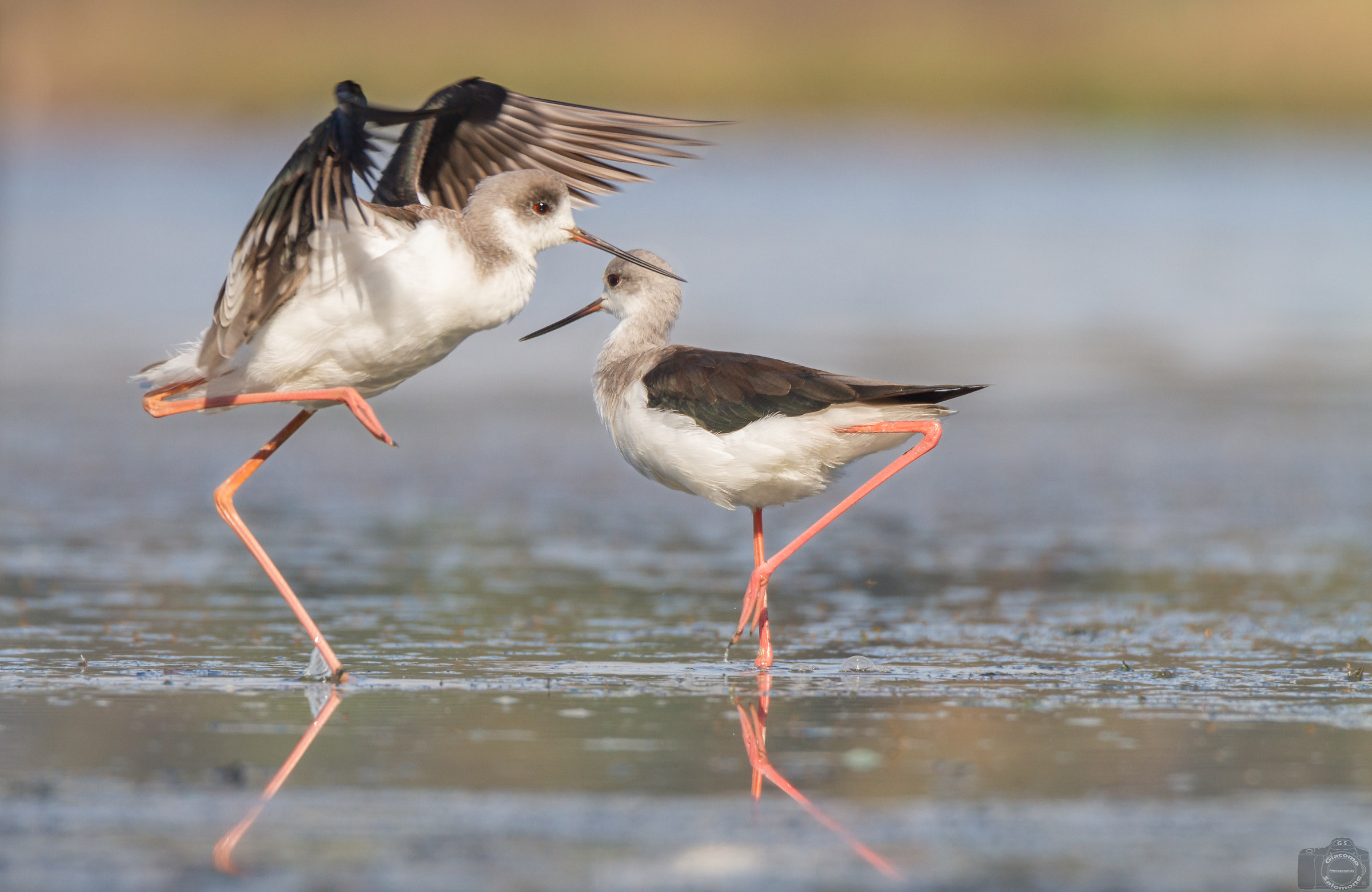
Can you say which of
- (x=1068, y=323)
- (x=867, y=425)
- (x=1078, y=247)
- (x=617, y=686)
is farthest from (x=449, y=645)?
(x=1078, y=247)

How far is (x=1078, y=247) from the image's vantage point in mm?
25516

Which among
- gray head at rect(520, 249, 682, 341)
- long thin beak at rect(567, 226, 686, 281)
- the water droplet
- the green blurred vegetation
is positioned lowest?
the water droplet

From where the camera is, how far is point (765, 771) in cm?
507

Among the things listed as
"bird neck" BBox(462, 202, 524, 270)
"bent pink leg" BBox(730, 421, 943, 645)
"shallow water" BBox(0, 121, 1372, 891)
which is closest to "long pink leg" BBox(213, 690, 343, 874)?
"shallow water" BBox(0, 121, 1372, 891)

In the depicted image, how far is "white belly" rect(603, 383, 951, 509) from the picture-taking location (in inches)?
275

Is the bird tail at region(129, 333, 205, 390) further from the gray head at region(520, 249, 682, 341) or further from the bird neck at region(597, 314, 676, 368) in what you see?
the bird neck at region(597, 314, 676, 368)

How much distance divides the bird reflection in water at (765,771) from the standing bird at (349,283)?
5.03 ft

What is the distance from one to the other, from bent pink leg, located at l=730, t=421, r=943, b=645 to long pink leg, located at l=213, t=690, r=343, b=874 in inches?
56.8

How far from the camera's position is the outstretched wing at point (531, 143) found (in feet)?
27.2

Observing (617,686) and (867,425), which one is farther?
(867,425)

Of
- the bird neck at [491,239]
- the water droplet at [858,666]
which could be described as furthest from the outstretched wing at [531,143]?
the water droplet at [858,666]

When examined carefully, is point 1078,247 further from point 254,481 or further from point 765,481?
point 765,481

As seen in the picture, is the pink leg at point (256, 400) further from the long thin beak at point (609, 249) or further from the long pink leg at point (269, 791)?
the long pink leg at point (269, 791)

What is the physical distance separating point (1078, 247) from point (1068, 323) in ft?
22.9
